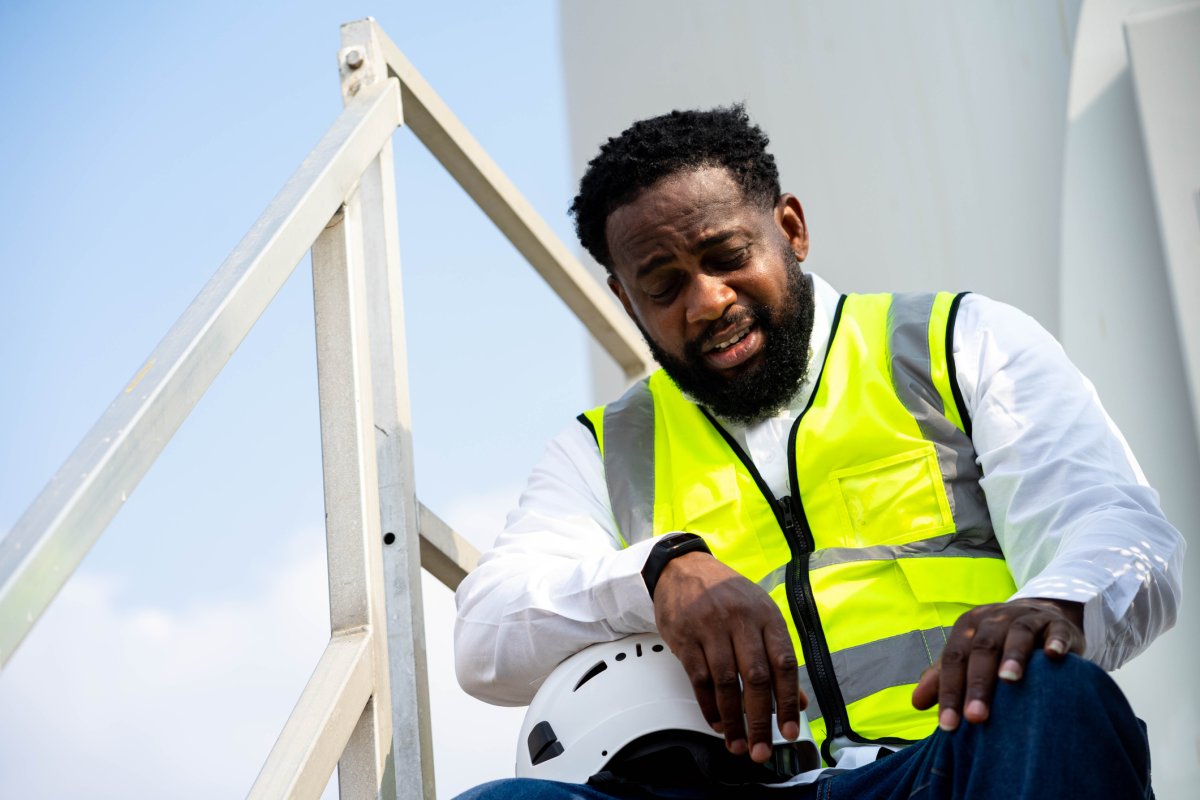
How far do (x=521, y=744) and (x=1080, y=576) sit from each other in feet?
2.03

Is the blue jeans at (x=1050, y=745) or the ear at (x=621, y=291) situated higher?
the ear at (x=621, y=291)

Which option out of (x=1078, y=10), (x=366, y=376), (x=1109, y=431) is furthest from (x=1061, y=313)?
(x=366, y=376)

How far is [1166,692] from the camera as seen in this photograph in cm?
283

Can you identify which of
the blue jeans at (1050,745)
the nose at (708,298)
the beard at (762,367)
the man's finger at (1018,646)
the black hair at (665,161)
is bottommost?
the blue jeans at (1050,745)

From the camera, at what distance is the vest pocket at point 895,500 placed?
1.52 meters

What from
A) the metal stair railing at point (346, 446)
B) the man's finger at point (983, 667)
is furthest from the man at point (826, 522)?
the metal stair railing at point (346, 446)

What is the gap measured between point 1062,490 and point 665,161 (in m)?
0.71

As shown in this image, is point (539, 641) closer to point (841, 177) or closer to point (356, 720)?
point (356, 720)

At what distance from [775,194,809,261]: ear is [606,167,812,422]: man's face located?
0.08 metres

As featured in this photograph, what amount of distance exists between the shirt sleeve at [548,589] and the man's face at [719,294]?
18cm

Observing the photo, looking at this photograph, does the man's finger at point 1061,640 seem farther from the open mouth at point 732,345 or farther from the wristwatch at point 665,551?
the open mouth at point 732,345

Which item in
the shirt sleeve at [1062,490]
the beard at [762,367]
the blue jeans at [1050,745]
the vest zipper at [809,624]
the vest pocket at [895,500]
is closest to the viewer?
the blue jeans at [1050,745]

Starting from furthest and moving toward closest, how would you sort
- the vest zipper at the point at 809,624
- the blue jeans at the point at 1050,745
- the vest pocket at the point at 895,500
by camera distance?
the vest pocket at the point at 895,500 → the vest zipper at the point at 809,624 → the blue jeans at the point at 1050,745

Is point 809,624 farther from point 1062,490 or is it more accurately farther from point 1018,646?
point 1018,646
